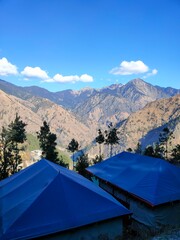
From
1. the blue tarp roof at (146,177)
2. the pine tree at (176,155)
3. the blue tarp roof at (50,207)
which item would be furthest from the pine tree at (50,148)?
the blue tarp roof at (50,207)

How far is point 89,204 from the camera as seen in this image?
33.0ft

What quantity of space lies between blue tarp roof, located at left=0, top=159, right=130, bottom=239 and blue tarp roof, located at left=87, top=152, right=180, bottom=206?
358 cm

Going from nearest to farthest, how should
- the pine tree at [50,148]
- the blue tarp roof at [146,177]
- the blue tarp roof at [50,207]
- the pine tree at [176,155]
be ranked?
the blue tarp roof at [50,207] → the blue tarp roof at [146,177] → the pine tree at [50,148] → the pine tree at [176,155]

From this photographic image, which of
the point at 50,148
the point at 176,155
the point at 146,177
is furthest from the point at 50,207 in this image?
the point at 176,155

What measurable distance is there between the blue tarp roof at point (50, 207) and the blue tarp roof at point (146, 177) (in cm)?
358

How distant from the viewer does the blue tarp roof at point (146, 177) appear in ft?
43.6

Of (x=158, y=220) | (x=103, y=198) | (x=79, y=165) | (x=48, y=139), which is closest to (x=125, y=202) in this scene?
(x=158, y=220)

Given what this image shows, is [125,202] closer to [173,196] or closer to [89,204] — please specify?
[173,196]

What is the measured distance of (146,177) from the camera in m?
14.7

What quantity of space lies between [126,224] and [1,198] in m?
5.75

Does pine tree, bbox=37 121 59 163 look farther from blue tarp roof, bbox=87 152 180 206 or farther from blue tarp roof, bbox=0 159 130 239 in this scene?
blue tarp roof, bbox=0 159 130 239

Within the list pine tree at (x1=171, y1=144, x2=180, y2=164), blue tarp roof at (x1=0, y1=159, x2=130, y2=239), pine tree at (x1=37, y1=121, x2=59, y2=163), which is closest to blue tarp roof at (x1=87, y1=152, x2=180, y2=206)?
blue tarp roof at (x1=0, y1=159, x2=130, y2=239)

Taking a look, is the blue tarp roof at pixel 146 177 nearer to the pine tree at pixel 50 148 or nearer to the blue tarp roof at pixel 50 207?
the blue tarp roof at pixel 50 207

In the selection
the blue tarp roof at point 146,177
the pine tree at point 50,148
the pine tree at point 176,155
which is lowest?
the pine tree at point 176,155
